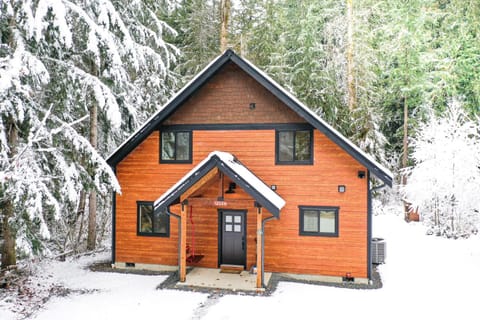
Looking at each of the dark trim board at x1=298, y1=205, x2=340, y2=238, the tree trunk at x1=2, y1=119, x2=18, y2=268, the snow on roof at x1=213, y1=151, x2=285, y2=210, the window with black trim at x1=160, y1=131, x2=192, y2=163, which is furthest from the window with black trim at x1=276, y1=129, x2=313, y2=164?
the tree trunk at x1=2, y1=119, x2=18, y2=268

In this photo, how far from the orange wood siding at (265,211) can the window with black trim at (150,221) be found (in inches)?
6.3

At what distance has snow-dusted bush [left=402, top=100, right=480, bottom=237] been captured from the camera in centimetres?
1645

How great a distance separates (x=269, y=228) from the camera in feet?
37.6

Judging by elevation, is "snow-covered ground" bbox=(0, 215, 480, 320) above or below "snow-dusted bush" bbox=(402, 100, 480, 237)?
below

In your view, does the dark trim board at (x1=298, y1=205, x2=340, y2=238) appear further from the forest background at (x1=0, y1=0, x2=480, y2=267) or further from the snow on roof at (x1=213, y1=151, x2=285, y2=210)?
the forest background at (x1=0, y1=0, x2=480, y2=267)

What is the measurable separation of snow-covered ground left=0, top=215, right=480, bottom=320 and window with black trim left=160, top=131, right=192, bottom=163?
3.64 meters

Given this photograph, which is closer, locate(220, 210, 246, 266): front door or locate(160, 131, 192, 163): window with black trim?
locate(220, 210, 246, 266): front door

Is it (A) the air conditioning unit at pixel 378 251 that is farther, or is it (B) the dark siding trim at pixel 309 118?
(A) the air conditioning unit at pixel 378 251

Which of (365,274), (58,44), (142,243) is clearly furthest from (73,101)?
(365,274)

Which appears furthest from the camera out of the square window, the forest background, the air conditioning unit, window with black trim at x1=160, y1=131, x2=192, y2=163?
the air conditioning unit

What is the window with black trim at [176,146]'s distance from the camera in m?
12.1

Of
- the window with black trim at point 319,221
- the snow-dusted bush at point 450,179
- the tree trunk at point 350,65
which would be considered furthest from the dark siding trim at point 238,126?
the snow-dusted bush at point 450,179

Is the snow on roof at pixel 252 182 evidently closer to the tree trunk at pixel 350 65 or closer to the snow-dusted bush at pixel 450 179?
the snow-dusted bush at pixel 450 179

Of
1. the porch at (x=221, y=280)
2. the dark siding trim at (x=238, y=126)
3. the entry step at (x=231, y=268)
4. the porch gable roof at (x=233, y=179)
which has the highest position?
the dark siding trim at (x=238, y=126)
